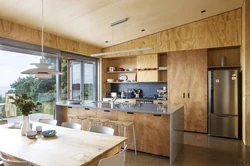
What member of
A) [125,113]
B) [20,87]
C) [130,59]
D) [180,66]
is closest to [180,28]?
[180,66]

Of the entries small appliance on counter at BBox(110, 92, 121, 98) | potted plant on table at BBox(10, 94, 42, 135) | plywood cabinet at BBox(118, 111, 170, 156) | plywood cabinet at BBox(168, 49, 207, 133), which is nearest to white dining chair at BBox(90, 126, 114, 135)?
potted plant on table at BBox(10, 94, 42, 135)

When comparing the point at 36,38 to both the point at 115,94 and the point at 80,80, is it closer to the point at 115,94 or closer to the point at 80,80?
the point at 80,80

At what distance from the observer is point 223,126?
15.0 feet

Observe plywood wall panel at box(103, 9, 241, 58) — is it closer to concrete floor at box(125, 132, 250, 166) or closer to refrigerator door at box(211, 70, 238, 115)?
refrigerator door at box(211, 70, 238, 115)

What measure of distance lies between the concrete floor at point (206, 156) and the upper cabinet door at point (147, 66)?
2402mm

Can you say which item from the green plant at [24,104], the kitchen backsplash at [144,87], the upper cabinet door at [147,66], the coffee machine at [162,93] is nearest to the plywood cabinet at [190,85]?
the coffee machine at [162,93]

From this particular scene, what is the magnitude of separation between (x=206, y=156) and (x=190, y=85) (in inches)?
89.7

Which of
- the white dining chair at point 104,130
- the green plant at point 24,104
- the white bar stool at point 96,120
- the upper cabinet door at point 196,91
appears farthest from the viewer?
the upper cabinet door at point 196,91

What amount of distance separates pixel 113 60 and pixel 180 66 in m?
2.96

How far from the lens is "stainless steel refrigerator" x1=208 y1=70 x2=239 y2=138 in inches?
175

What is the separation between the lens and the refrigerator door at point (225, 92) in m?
4.43

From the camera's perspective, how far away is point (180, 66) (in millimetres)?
5273

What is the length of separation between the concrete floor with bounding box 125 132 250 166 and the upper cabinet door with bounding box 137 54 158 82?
94.6 inches

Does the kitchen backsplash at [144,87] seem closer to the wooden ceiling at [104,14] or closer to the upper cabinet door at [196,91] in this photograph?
the upper cabinet door at [196,91]
